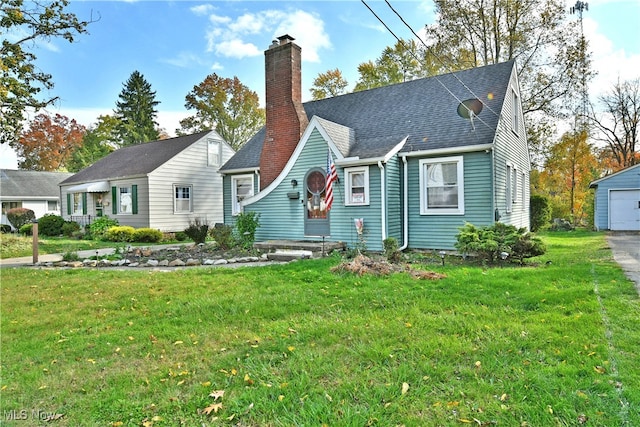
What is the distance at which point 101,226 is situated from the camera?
1864 centimetres

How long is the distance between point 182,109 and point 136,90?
8.88 m

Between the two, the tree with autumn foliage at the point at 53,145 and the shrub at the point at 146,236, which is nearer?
the shrub at the point at 146,236

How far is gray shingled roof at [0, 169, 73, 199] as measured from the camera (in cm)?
2800

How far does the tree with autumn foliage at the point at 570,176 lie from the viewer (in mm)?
22453

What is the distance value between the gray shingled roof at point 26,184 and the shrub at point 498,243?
32321 mm

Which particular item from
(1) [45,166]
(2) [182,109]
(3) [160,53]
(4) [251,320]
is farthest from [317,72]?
(1) [45,166]

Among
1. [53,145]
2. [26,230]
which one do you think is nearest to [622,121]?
[26,230]

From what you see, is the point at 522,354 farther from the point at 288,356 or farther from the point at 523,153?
the point at 523,153

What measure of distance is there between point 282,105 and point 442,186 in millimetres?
6154

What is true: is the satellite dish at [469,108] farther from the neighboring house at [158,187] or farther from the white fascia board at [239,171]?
the neighboring house at [158,187]

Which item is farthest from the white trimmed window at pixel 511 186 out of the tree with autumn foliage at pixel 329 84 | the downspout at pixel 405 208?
the tree with autumn foliage at pixel 329 84

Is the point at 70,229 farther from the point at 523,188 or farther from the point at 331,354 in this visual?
the point at 523,188

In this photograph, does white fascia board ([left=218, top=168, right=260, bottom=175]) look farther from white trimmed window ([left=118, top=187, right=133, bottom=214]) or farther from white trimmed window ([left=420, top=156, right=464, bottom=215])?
white trimmed window ([left=118, top=187, right=133, bottom=214])

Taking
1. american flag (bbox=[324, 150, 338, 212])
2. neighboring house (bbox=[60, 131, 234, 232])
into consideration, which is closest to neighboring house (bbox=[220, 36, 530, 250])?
american flag (bbox=[324, 150, 338, 212])
